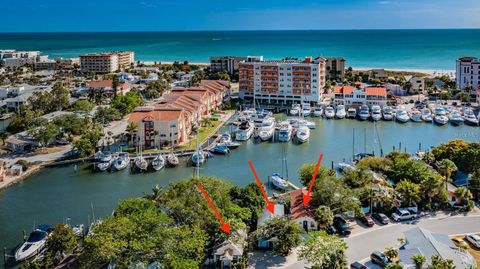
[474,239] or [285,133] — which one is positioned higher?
[285,133]

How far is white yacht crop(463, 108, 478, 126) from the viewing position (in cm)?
3651

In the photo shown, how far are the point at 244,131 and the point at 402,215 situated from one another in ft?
54.9

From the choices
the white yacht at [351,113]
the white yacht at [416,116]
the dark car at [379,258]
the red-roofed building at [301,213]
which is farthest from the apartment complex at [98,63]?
the dark car at [379,258]

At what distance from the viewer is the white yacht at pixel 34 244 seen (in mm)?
17344

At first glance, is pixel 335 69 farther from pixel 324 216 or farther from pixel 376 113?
pixel 324 216

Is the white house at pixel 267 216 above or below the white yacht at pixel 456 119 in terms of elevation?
below

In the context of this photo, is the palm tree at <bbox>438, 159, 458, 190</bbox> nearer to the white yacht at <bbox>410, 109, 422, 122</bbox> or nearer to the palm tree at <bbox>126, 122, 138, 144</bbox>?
the white yacht at <bbox>410, 109, 422, 122</bbox>

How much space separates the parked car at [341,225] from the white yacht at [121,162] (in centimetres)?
1406

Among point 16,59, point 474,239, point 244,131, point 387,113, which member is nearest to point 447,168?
point 474,239

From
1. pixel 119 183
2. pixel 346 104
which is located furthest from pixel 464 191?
pixel 346 104

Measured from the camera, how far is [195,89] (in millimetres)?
42125

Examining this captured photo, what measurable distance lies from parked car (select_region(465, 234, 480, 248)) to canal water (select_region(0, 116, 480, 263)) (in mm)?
9627

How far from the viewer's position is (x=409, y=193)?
757 inches

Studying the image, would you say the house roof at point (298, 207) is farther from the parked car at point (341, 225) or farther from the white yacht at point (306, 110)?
the white yacht at point (306, 110)
